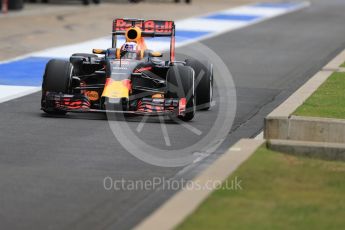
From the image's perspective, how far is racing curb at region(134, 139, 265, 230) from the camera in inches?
348

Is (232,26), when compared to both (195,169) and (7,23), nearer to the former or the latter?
(7,23)

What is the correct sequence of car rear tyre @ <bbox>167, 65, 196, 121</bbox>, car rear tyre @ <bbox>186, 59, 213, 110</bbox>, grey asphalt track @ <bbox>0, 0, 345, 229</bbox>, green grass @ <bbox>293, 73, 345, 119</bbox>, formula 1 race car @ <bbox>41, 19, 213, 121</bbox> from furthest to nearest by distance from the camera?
car rear tyre @ <bbox>186, 59, 213, 110</bbox> < car rear tyre @ <bbox>167, 65, 196, 121</bbox> < formula 1 race car @ <bbox>41, 19, 213, 121</bbox> < green grass @ <bbox>293, 73, 345, 119</bbox> < grey asphalt track @ <bbox>0, 0, 345, 229</bbox>

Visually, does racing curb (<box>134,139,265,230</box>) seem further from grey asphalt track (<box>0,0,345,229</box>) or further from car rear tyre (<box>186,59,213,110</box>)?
car rear tyre (<box>186,59,213,110</box>)

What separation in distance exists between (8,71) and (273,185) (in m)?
12.7

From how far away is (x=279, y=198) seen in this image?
10031mm

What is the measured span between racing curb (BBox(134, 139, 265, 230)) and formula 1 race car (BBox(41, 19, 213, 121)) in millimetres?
3181

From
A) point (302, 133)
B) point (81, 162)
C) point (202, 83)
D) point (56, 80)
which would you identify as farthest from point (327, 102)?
point (81, 162)

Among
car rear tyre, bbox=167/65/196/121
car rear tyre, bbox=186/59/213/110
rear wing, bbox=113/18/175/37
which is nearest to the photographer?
car rear tyre, bbox=167/65/196/121

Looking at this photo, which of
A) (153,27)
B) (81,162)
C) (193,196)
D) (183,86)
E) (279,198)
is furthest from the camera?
(153,27)

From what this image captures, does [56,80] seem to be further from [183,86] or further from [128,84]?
[183,86]

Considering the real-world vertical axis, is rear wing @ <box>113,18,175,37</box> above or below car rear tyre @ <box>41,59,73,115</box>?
above

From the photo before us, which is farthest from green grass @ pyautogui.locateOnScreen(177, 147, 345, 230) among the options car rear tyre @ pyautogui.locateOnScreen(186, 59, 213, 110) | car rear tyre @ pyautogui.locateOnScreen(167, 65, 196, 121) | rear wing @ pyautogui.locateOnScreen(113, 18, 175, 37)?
rear wing @ pyautogui.locateOnScreen(113, 18, 175, 37)

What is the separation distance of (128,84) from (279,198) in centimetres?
591

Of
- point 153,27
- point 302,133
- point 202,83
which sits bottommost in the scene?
point 202,83
